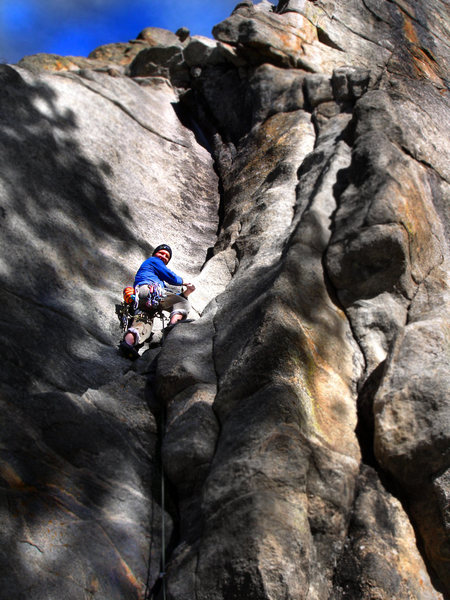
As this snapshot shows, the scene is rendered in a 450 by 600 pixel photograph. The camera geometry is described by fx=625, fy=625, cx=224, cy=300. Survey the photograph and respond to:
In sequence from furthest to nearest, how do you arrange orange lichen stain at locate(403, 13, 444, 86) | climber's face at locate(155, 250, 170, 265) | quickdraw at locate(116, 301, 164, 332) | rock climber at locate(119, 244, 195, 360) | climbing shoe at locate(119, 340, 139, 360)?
orange lichen stain at locate(403, 13, 444, 86) → climber's face at locate(155, 250, 170, 265) → quickdraw at locate(116, 301, 164, 332) → rock climber at locate(119, 244, 195, 360) → climbing shoe at locate(119, 340, 139, 360)

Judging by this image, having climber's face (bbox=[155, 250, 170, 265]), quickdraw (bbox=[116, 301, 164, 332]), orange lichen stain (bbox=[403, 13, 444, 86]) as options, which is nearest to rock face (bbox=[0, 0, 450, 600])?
quickdraw (bbox=[116, 301, 164, 332])

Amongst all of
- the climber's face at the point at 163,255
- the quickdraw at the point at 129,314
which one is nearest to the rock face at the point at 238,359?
the quickdraw at the point at 129,314

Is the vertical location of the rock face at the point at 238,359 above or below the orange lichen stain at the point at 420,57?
below

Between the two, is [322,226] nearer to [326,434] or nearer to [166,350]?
[166,350]

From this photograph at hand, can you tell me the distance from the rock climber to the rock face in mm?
197

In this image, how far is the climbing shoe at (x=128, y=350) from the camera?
20.2 ft

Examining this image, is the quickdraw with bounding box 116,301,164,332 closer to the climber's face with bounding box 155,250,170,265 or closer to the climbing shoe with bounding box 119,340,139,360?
the climbing shoe with bounding box 119,340,139,360

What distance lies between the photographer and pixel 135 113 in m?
10.8

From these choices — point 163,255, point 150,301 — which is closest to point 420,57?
point 163,255

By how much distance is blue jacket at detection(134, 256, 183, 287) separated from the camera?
718 cm

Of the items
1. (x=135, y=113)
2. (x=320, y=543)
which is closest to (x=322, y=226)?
(x=320, y=543)

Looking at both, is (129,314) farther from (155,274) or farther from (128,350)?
(155,274)

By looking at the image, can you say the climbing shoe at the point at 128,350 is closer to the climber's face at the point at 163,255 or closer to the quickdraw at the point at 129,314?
the quickdraw at the point at 129,314

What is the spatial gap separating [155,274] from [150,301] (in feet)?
2.48
